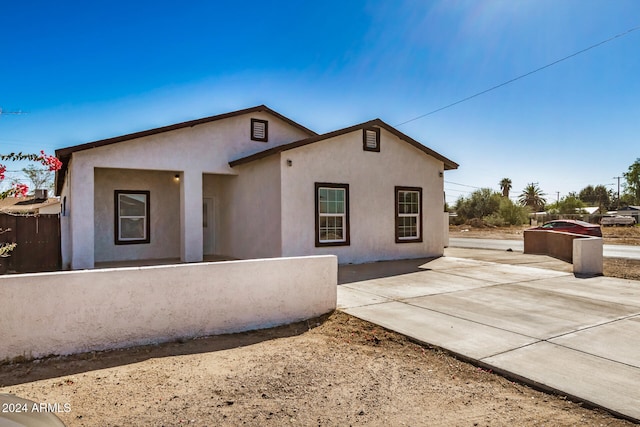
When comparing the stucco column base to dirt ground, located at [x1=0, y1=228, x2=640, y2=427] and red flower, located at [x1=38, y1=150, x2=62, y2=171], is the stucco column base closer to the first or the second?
dirt ground, located at [x1=0, y1=228, x2=640, y2=427]

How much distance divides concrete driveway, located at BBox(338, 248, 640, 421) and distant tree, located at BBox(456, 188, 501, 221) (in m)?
43.3

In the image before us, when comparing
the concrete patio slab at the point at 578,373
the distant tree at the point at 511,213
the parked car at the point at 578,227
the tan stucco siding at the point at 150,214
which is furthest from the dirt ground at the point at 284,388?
the distant tree at the point at 511,213

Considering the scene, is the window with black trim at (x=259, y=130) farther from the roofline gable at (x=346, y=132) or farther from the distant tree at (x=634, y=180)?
the distant tree at (x=634, y=180)

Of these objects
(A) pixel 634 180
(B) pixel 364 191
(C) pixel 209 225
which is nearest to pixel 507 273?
(B) pixel 364 191

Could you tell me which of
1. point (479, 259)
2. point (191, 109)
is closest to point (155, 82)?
point (191, 109)

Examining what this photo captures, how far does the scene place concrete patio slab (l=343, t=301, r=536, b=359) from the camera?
15.9 ft

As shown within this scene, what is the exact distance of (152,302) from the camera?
5.09m

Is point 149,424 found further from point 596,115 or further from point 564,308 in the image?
point 596,115

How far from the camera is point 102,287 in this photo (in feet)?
15.8

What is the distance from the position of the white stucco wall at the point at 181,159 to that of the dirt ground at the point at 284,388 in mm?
8257

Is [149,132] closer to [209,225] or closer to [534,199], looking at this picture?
[209,225]

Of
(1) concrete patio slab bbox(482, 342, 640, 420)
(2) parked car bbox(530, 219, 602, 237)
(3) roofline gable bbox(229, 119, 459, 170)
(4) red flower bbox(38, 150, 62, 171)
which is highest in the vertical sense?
(3) roofline gable bbox(229, 119, 459, 170)

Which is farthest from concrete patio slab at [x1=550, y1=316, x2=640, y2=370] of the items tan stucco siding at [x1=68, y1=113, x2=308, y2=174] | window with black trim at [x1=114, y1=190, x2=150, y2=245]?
window with black trim at [x1=114, y1=190, x2=150, y2=245]

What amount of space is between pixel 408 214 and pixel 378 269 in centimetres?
340
